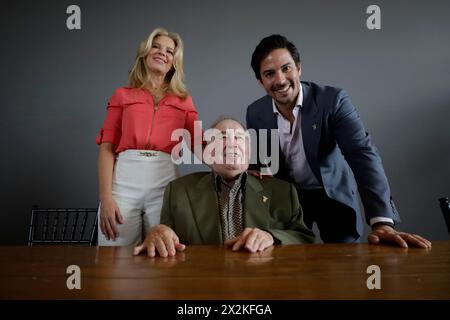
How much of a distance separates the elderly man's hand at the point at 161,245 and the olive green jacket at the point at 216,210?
0.27 metres

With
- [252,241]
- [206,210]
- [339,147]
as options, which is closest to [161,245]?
[252,241]

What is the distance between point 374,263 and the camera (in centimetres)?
A: 90

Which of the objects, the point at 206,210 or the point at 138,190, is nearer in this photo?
the point at 206,210

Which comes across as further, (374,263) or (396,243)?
(396,243)

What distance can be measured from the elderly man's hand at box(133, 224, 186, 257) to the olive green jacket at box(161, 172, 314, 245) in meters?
0.27

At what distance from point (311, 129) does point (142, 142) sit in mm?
Answer: 793

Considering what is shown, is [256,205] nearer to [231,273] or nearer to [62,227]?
[231,273]

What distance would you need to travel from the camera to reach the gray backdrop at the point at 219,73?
103 inches

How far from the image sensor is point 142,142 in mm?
1741

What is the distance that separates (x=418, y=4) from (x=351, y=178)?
168cm

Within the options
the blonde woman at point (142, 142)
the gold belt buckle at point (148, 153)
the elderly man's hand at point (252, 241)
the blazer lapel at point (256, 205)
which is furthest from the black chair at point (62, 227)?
the elderly man's hand at point (252, 241)

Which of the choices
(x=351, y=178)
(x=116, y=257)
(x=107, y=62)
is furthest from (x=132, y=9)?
(x=116, y=257)

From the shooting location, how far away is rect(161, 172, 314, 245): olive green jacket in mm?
1371

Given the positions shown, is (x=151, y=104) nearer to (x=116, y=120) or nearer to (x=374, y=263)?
(x=116, y=120)
